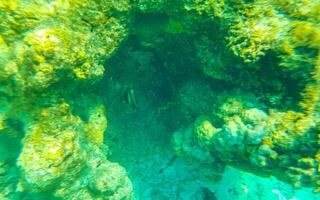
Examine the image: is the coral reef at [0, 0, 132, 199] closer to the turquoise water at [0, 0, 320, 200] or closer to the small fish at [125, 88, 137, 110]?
the turquoise water at [0, 0, 320, 200]

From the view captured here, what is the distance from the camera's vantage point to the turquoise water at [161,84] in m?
3.89

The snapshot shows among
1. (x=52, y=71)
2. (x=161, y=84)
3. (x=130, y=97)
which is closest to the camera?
(x=52, y=71)

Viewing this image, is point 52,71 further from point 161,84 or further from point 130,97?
point 161,84

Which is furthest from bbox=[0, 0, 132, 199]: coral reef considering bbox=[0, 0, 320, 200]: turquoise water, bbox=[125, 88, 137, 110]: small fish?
bbox=[125, 88, 137, 110]: small fish

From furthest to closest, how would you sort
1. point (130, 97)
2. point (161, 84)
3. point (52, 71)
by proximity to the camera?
point (161, 84), point (130, 97), point (52, 71)

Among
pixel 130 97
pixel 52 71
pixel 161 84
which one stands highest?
pixel 52 71

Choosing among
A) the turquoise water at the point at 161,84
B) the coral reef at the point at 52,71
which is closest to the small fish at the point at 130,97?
the turquoise water at the point at 161,84

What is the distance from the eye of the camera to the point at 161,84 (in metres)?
6.33

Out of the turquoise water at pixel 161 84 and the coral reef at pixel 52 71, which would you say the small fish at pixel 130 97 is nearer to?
the turquoise water at pixel 161 84

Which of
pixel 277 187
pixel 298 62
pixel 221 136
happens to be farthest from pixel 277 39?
pixel 277 187

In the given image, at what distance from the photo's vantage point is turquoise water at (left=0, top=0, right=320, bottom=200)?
3.89m

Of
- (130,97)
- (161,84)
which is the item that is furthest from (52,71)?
(161,84)

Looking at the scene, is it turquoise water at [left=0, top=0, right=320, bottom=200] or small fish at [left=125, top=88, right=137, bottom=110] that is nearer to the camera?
turquoise water at [left=0, top=0, right=320, bottom=200]

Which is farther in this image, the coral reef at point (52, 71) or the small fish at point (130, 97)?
the small fish at point (130, 97)
